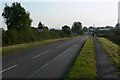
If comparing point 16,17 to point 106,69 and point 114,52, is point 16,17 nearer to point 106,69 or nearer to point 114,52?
point 114,52

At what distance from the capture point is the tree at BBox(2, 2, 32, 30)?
6550 cm

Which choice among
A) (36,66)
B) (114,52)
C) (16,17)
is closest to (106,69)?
(36,66)

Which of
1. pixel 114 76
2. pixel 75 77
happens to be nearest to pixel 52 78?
pixel 75 77

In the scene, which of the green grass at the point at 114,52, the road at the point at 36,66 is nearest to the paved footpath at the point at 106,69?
the green grass at the point at 114,52

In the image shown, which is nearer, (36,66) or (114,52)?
(36,66)

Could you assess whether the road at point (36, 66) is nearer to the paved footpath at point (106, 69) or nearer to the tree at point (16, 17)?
the paved footpath at point (106, 69)

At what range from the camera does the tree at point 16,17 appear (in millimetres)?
65500

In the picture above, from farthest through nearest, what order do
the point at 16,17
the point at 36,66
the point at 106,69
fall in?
the point at 16,17
the point at 36,66
the point at 106,69

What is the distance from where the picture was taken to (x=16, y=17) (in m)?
67.2

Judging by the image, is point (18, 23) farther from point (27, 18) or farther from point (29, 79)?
point (29, 79)

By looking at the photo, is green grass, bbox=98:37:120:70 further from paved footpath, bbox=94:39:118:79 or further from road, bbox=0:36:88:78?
road, bbox=0:36:88:78

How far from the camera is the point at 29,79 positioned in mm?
12156

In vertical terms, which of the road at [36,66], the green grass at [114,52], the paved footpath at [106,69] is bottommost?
the road at [36,66]

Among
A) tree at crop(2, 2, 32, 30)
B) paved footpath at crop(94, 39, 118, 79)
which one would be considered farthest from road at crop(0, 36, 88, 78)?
tree at crop(2, 2, 32, 30)
